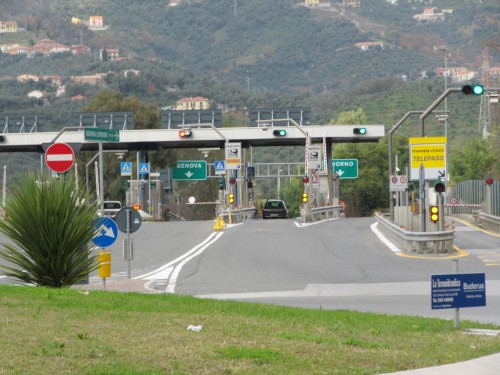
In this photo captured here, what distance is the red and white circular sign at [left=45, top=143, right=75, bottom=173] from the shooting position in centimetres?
2244

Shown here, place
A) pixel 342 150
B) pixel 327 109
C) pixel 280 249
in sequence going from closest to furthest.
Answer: pixel 280 249 → pixel 342 150 → pixel 327 109

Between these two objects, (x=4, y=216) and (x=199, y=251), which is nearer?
(x=4, y=216)

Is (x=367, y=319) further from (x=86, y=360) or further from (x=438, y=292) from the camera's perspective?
(x=86, y=360)

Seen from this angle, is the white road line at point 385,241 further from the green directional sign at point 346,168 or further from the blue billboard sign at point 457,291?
the green directional sign at point 346,168

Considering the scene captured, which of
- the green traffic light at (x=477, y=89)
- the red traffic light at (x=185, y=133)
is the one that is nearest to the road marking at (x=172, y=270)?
the green traffic light at (x=477, y=89)

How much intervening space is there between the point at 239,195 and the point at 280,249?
3473 centimetres

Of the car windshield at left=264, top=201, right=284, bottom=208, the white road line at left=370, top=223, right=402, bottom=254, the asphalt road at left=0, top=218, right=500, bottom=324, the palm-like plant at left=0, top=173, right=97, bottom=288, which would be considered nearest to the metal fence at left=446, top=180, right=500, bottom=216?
the asphalt road at left=0, top=218, right=500, bottom=324

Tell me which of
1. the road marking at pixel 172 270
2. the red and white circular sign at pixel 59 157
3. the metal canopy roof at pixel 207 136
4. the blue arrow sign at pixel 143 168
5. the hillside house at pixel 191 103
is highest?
the hillside house at pixel 191 103

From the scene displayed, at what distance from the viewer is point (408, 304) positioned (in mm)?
20406

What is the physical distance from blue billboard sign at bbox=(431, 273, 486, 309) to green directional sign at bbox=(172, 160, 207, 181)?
79.0 metres

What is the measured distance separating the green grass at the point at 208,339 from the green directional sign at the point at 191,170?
76.3 m

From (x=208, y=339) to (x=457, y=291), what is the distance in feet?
10.7

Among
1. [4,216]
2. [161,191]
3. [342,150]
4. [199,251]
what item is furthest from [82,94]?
[4,216]

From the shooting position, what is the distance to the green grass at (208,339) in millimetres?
10367
